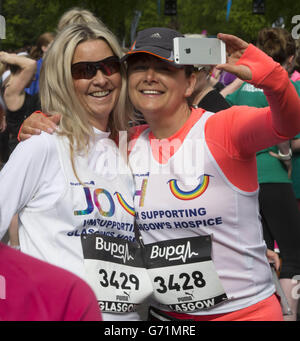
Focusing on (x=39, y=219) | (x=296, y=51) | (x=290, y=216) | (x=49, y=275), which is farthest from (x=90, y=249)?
(x=296, y=51)

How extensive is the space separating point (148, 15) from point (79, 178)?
30.5 m

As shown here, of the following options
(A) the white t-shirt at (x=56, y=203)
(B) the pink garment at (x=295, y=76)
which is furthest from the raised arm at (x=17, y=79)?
(A) the white t-shirt at (x=56, y=203)

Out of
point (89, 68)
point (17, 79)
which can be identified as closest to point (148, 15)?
point (17, 79)

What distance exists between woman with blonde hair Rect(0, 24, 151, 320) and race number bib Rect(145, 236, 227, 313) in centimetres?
9

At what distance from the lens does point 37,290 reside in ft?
3.81

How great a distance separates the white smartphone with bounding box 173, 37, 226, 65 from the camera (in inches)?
92.5

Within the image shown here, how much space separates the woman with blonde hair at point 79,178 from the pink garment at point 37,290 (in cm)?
116

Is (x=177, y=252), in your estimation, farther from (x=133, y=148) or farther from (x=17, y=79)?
(x=17, y=79)

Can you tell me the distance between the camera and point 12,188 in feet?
7.71

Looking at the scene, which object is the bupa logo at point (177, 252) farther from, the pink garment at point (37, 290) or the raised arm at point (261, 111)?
the pink garment at point (37, 290)

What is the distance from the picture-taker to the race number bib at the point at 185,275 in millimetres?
2496

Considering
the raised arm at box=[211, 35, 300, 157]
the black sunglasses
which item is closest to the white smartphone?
the raised arm at box=[211, 35, 300, 157]

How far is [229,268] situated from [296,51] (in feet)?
8.63

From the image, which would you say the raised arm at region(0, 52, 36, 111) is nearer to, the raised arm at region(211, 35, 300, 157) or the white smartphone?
the white smartphone
